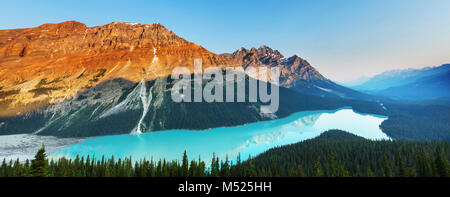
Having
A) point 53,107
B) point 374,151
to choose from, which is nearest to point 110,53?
point 53,107

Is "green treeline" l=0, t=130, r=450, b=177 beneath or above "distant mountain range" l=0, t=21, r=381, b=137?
beneath

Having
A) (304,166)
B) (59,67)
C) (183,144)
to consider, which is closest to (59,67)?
(59,67)

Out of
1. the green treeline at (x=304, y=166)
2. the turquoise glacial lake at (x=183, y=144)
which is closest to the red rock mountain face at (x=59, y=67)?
the turquoise glacial lake at (x=183, y=144)

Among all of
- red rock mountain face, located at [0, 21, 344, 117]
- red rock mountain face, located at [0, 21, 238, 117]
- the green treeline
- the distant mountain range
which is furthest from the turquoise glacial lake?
red rock mountain face, located at [0, 21, 238, 117]

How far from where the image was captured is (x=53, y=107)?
468ft

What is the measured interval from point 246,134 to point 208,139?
26663mm

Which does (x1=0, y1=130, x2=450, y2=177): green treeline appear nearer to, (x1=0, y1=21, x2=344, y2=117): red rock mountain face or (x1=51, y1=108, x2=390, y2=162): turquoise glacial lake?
(x1=51, y1=108, x2=390, y2=162): turquoise glacial lake

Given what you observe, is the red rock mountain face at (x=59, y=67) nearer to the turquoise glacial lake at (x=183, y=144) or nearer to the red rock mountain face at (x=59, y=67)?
the red rock mountain face at (x=59, y=67)

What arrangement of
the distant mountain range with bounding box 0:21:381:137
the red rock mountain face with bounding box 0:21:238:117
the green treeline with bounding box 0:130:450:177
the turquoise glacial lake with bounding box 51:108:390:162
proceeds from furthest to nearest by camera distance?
the red rock mountain face with bounding box 0:21:238:117, the distant mountain range with bounding box 0:21:381:137, the turquoise glacial lake with bounding box 51:108:390:162, the green treeline with bounding box 0:130:450:177

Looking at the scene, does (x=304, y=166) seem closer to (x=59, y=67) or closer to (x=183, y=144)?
(x=183, y=144)

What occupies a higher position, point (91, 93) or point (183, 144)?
point (91, 93)

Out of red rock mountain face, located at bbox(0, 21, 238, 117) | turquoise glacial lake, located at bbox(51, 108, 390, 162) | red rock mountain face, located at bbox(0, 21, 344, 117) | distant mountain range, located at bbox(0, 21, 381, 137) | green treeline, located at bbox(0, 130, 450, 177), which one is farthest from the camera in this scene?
red rock mountain face, located at bbox(0, 21, 238, 117)
